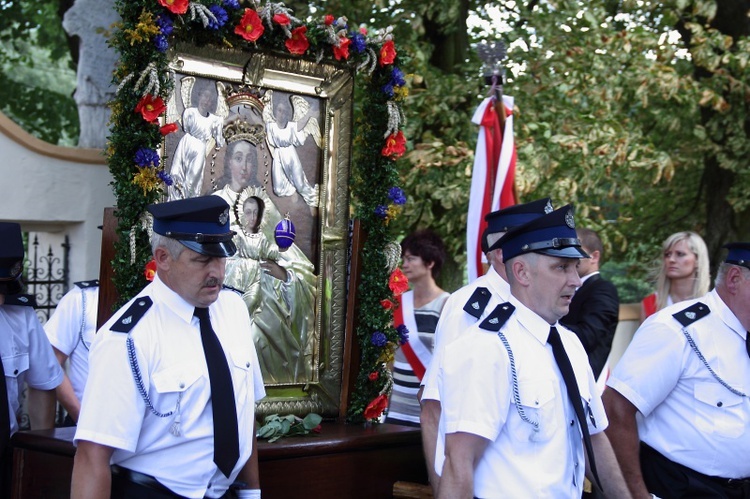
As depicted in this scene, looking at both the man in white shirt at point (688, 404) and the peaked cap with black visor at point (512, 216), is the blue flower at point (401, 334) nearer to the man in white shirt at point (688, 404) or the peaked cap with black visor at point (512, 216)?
the peaked cap with black visor at point (512, 216)

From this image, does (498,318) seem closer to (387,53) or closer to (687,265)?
(387,53)

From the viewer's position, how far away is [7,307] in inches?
188

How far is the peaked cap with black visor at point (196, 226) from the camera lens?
361 cm

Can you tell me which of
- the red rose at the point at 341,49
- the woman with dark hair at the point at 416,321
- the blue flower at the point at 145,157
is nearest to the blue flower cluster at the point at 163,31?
the blue flower at the point at 145,157

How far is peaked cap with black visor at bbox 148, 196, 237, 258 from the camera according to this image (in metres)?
3.61

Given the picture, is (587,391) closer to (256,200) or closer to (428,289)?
(256,200)

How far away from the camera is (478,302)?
4.62 metres

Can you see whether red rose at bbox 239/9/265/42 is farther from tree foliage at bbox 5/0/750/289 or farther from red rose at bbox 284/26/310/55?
tree foliage at bbox 5/0/750/289

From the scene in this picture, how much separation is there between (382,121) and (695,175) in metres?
9.11

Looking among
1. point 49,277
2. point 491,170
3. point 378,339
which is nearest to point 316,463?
point 378,339

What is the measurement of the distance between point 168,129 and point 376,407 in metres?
1.70

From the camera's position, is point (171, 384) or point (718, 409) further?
point (718, 409)

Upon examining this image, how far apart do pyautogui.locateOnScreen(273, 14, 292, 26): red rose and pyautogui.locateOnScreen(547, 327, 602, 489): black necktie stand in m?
1.99

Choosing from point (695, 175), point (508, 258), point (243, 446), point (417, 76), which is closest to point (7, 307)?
point (243, 446)
